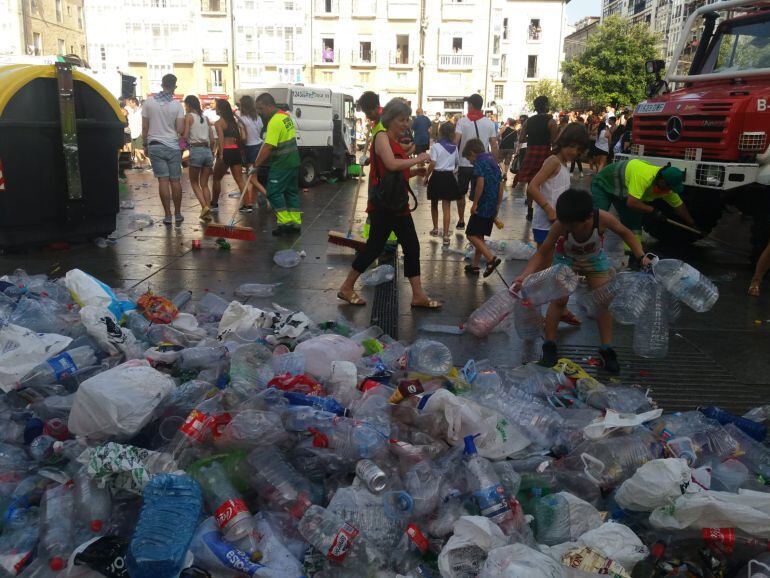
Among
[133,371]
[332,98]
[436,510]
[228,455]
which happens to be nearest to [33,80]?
[133,371]

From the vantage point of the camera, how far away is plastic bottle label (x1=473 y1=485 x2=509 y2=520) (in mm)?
2691

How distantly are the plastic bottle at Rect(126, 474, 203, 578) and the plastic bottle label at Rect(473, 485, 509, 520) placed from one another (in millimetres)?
1172

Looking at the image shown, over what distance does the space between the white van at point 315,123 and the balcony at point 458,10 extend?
38.7m

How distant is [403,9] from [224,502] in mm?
53255

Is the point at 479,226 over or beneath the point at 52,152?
beneath

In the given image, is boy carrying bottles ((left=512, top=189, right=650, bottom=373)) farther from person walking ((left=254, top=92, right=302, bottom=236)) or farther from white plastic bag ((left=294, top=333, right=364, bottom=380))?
person walking ((left=254, top=92, right=302, bottom=236))

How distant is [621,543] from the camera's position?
8.27 feet

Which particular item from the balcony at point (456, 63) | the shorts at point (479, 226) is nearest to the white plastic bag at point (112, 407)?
the shorts at point (479, 226)

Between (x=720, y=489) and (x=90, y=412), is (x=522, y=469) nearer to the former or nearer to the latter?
(x=720, y=489)

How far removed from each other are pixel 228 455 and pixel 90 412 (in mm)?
697

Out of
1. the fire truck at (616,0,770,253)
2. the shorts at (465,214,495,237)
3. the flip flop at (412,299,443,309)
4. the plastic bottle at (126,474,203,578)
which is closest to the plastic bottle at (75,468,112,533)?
the plastic bottle at (126,474,203,578)

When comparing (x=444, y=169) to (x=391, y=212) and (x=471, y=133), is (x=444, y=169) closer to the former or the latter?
(x=471, y=133)

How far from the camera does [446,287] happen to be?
6.71m

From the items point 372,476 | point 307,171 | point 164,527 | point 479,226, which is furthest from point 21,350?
point 307,171
